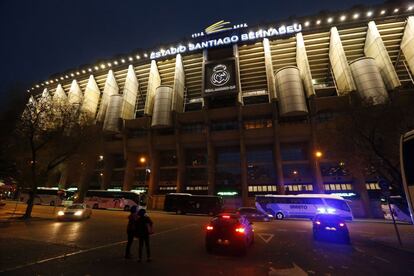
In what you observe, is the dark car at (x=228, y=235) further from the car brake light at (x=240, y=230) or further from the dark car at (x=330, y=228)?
the dark car at (x=330, y=228)

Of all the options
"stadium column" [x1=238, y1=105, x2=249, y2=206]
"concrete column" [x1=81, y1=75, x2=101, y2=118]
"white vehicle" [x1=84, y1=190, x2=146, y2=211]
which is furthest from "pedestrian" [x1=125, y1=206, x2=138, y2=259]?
"concrete column" [x1=81, y1=75, x2=101, y2=118]

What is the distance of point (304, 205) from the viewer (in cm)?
2588

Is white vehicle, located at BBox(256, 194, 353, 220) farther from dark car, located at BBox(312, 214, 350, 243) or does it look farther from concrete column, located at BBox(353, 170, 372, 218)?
dark car, located at BBox(312, 214, 350, 243)

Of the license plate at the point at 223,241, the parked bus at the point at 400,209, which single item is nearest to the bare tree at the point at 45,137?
the license plate at the point at 223,241

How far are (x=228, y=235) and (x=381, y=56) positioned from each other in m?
45.4

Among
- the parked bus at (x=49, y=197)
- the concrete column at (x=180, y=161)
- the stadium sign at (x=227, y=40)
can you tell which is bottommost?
the parked bus at (x=49, y=197)

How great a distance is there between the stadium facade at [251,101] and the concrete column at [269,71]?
0.29m

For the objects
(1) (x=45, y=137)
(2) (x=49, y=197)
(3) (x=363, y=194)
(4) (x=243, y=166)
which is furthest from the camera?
(2) (x=49, y=197)

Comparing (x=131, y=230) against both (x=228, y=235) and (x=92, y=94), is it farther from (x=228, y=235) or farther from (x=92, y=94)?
(x=92, y=94)

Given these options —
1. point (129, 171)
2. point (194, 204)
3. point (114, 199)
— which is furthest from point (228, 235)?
point (129, 171)

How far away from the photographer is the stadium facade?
36188 mm

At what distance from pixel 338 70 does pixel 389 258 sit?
1542 inches

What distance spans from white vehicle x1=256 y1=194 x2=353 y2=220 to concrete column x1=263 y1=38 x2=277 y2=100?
1822cm

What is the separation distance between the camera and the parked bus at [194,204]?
2862 centimetres
